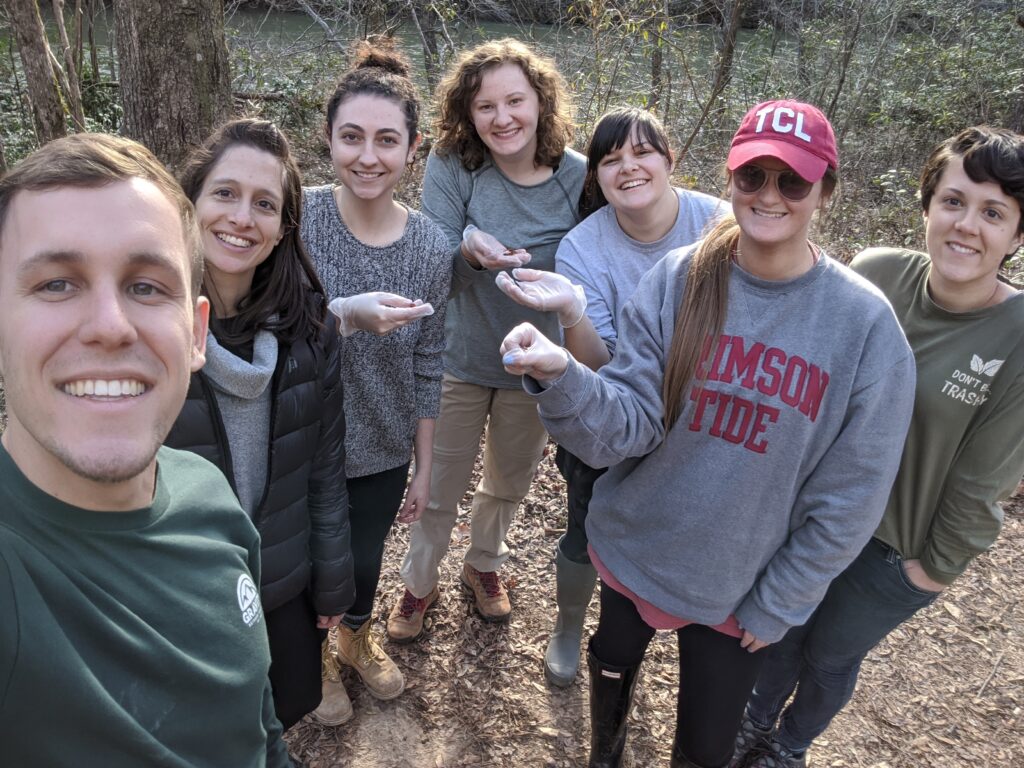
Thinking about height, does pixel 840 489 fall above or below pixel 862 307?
below

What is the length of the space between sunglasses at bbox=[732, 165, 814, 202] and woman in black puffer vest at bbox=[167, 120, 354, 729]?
1.15 meters

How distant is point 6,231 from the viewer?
0.93 m

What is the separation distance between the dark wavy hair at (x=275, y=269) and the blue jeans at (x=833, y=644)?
62.9 inches

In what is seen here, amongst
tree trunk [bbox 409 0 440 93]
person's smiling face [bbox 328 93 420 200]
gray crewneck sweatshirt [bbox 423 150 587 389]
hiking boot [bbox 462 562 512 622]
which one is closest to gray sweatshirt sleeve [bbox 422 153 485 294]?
gray crewneck sweatshirt [bbox 423 150 587 389]

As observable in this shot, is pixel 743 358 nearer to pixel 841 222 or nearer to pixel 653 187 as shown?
pixel 653 187

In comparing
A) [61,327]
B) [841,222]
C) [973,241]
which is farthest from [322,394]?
[841,222]

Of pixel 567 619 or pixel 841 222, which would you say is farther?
pixel 841 222

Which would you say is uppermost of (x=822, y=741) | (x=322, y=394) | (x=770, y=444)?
(x=770, y=444)

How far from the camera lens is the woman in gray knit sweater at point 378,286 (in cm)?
215

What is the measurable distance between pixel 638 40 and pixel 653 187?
5241mm

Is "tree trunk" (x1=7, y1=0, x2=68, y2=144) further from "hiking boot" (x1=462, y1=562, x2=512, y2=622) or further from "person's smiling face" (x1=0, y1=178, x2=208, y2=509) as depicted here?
"person's smiling face" (x1=0, y1=178, x2=208, y2=509)

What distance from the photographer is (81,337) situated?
912 mm

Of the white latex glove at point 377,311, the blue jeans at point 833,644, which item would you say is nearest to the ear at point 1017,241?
the blue jeans at point 833,644

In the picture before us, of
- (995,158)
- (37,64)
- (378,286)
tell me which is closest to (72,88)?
(37,64)
